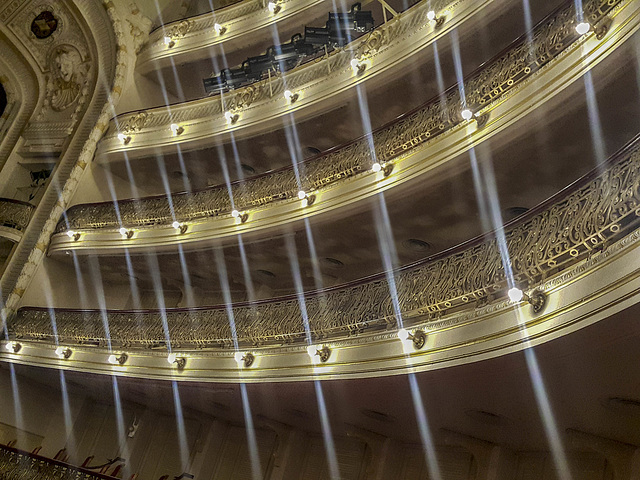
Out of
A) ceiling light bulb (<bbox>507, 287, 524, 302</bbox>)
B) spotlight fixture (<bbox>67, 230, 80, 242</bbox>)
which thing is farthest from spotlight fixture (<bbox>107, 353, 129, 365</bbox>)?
ceiling light bulb (<bbox>507, 287, 524, 302</bbox>)

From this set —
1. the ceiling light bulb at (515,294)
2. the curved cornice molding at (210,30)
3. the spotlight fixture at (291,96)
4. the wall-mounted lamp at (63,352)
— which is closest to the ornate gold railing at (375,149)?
the spotlight fixture at (291,96)

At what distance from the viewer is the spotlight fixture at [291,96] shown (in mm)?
10453

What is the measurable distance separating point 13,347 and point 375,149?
7602mm

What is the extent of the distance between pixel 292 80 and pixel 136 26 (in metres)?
6.79

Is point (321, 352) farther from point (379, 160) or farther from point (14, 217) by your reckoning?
point (14, 217)

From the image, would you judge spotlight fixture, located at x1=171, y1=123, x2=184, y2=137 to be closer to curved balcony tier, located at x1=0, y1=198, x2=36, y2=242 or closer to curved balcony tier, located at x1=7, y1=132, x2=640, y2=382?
curved balcony tier, located at x1=0, y1=198, x2=36, y2=242

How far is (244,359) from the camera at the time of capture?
716 cm

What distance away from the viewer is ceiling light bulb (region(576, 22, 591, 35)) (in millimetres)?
5227

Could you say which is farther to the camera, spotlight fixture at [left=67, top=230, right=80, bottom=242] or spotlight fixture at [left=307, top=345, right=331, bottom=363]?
spotlight fixture at [left=67, top=230, right=80, bottom=242]

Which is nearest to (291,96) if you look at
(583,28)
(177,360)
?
Result: (177,360)

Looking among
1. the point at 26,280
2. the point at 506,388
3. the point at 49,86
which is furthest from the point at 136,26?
the point at 506,388

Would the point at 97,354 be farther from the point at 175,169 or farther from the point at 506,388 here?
the point at 506,388

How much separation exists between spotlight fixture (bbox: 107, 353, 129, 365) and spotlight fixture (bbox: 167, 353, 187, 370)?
1.06 m

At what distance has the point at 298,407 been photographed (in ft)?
24.5
